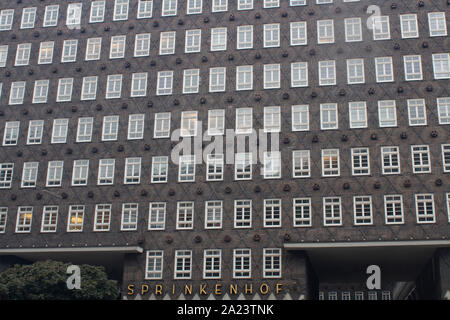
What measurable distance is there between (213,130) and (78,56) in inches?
585

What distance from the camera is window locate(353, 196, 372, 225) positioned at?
47.7m

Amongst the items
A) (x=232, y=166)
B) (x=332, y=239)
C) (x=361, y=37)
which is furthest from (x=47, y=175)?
(x=361, y=37)

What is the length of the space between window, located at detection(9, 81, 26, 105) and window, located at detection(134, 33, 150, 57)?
35.1 ft

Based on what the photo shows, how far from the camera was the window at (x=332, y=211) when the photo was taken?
1893 inches

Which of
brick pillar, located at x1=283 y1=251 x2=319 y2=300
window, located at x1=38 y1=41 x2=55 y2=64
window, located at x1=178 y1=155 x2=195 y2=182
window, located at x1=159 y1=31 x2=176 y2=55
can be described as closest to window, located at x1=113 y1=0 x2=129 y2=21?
window, located at x1=159 y1=31 x2=176 y2=55

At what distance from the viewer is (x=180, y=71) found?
54.6m

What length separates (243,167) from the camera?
166 feet

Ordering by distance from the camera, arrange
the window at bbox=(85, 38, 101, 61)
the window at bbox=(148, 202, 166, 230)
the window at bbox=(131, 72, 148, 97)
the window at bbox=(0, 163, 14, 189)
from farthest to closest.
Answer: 1. the window at bbox=(85, 38, 101, 61)
2. the window at bbox=(131, 72, 148, 97)
3. the window at bbox=(0, 163, 14, 189)
4. the window at bbox=(148, 202, 166, 230)

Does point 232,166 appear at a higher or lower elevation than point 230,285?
higher

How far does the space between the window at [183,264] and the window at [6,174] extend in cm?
1614

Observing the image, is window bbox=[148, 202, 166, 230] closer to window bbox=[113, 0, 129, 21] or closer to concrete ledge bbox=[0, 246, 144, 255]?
concrete ledge bbox=[0, 246, 144, 255]
